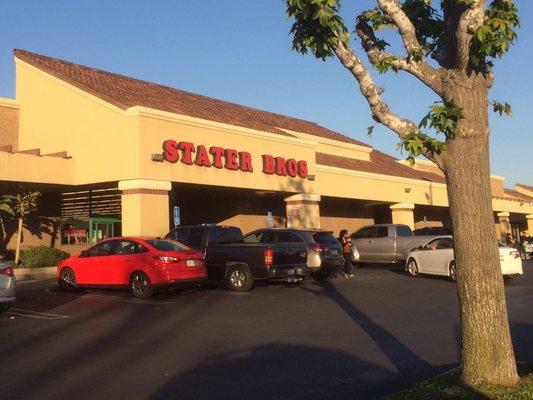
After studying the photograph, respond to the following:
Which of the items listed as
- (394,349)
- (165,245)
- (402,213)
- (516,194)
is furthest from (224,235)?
(516,194)

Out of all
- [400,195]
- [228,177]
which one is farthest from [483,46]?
[400,195]

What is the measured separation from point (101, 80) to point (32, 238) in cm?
773

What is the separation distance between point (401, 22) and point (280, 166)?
21.3 meters

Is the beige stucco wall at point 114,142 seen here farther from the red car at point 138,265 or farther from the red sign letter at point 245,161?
the red car at point 138,265

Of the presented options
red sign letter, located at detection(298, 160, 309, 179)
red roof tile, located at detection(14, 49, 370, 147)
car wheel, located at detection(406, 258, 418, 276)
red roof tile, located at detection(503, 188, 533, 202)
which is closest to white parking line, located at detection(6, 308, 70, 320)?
red roof tile, located at detection(14, 49, 370, 147)

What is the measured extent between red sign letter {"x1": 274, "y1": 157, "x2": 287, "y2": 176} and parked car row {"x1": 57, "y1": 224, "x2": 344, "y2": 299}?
884 centimetres

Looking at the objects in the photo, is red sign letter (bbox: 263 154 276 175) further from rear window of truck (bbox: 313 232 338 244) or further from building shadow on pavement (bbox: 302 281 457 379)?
building shadow on pavement (bbox: 302 281 457 379)

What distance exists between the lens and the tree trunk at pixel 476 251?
19.5 feet

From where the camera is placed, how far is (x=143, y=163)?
22297 millimetres

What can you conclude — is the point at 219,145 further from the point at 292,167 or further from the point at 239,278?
the point at 239,278

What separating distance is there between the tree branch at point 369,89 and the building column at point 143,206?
16.6 m

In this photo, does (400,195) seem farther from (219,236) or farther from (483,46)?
(483,46)

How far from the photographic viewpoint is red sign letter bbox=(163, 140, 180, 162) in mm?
23016

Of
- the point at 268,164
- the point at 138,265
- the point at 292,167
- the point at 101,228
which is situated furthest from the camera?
the point at 292,167
